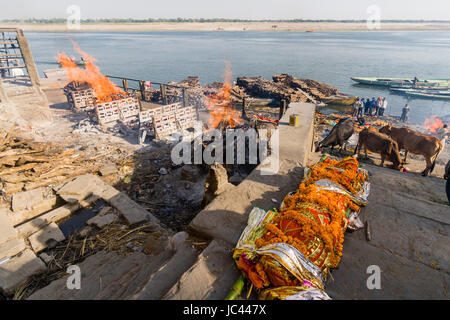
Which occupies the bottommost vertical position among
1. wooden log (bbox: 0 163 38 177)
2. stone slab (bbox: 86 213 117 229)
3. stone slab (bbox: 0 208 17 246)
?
stone slab (bbox: 86 213 117 229)

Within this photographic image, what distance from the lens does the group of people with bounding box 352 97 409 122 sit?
19969mm

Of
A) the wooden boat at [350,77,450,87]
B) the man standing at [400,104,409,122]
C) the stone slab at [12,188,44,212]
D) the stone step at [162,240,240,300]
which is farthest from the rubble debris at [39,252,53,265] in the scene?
the wooden boat at [350,77,450,87]

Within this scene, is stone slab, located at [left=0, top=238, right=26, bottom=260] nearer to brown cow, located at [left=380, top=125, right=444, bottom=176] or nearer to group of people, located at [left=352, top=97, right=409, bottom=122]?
brown cow, located at [left=380, top=125, right=444, bottom=176]

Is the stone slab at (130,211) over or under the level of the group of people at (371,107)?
under

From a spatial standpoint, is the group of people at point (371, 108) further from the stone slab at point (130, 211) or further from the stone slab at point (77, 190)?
the stone slab at point (77, 190)

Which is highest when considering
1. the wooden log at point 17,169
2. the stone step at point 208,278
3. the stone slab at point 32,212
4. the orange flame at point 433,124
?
the stone step at point 208,278

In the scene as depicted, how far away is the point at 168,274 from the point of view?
3.68 metres

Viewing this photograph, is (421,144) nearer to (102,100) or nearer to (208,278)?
(208,278)

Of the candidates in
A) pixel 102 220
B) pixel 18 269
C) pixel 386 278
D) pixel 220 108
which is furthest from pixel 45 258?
pixel 220 108

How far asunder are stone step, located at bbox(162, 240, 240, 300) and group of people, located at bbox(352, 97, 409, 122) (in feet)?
66.2

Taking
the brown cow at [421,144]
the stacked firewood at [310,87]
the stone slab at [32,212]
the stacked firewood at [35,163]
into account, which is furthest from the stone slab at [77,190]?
the stacked firewood at [310,87]

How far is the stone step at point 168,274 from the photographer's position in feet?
10.9

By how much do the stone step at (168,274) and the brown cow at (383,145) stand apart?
893cm
